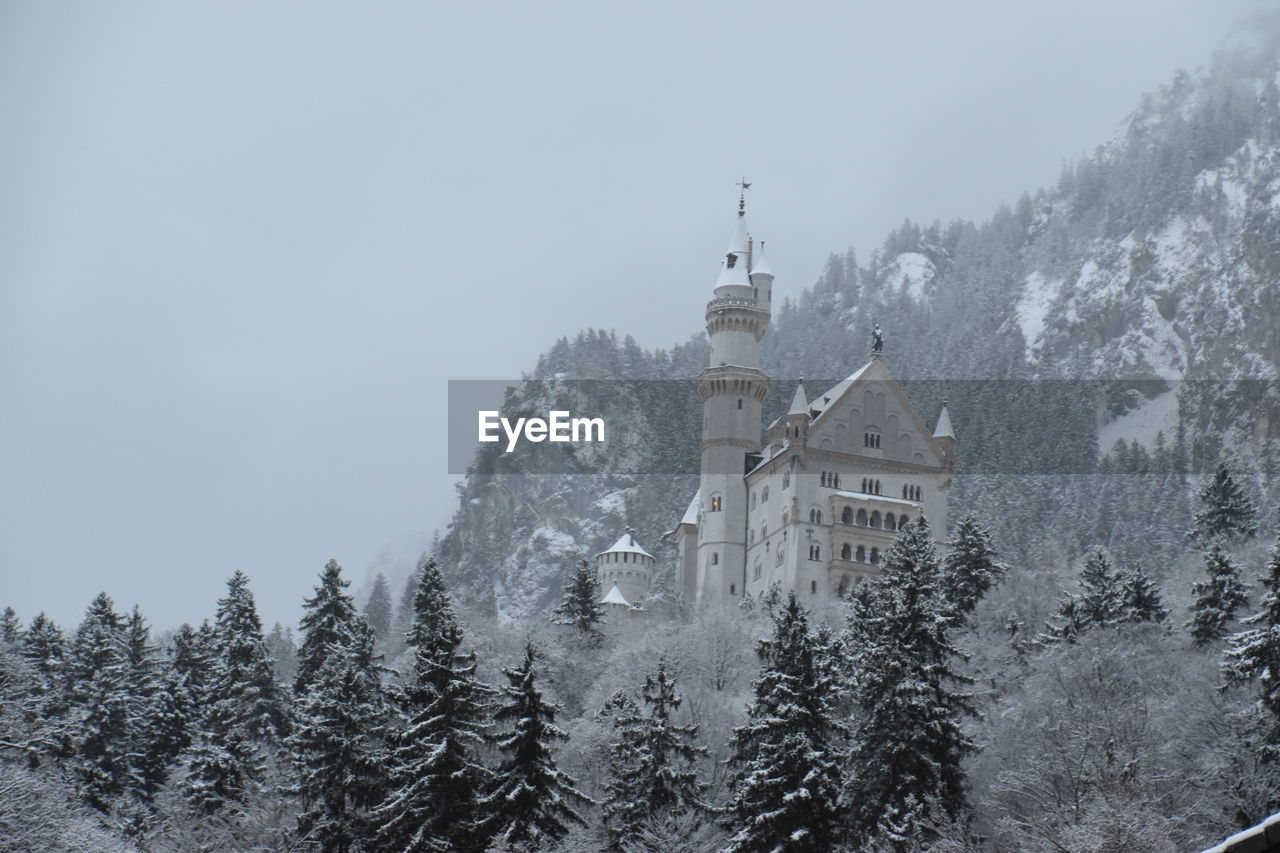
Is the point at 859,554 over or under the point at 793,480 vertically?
under

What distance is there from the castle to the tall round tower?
8 cm

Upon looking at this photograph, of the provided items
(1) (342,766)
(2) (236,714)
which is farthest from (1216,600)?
(2) (236,714)

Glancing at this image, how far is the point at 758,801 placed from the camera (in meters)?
53.0

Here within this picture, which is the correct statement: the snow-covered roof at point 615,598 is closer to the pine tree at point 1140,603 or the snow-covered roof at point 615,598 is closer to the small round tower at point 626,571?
the small round tower at point 626,571

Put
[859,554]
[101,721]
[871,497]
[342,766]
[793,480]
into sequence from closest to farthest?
[342,766] → [101,721] → [859,554] → [793,480] → [871,497]

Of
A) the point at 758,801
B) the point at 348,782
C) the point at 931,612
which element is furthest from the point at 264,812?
the point at 931,612

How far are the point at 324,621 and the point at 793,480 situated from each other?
4959 cm

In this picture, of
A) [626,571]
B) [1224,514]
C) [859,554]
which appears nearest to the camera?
[1224,514]

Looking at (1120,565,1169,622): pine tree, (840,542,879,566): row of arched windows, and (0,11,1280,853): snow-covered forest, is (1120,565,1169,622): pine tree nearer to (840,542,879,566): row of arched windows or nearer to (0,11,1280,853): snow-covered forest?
(0,11,1280,853): snow-covered forest

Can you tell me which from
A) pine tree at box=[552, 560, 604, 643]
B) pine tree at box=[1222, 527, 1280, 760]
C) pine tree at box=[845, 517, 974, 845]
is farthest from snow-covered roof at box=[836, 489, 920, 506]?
pine tree at box=[1222, 527, 1280, 760]

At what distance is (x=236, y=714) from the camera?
75250 mm

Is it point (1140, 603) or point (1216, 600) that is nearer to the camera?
point (1216, 600)

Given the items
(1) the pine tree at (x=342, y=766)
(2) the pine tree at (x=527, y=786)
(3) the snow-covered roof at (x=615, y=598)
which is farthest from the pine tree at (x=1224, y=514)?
(1) the pine tree at (x=342, y=766)

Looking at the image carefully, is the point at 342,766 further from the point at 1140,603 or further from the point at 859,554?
the point at 859,554
